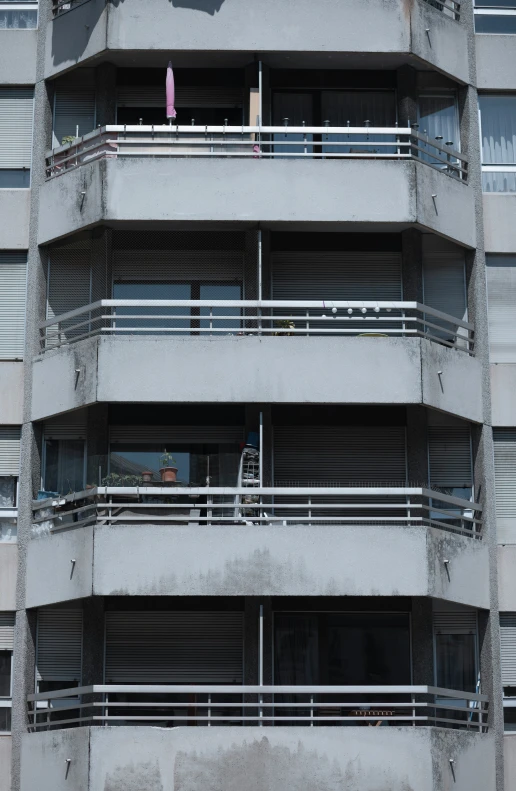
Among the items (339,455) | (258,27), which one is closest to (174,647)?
(339,455)

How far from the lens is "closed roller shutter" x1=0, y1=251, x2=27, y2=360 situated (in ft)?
95.1

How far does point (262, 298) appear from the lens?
2886cm

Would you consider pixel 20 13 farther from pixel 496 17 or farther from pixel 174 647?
pixel 174 647

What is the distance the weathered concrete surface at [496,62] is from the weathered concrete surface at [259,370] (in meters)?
6.13

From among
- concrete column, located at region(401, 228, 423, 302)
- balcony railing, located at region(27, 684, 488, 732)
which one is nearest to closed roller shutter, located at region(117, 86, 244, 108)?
concrete column, located at region(401, 228, 423, 302)

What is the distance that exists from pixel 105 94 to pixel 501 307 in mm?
8462

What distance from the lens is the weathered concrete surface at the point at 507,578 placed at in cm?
2769

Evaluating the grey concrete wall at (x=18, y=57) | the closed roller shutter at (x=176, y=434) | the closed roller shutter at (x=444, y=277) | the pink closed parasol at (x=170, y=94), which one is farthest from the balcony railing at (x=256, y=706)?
the grey concrete wall at (x=18, y=57)

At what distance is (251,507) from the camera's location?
26.6m

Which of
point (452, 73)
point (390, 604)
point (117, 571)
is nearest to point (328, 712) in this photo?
point (390, 604)

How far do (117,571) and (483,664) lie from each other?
6637 mm

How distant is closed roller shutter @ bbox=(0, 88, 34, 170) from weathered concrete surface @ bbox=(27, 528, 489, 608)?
7.82 metres

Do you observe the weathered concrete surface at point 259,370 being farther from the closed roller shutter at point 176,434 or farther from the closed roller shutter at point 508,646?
the closed roller shutter at point 508,646

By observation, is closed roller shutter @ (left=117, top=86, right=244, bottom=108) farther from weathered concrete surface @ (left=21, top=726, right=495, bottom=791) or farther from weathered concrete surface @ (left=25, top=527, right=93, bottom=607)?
weathered concrete surface @ (left=21, top=726, right=495, bottom=791)
